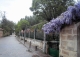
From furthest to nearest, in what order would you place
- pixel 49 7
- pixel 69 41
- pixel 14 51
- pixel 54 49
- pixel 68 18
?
pixel 49 7
pixel 14 51
pixel 54 49
pixel 69 41
pixel 68 18

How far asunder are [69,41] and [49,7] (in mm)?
22666

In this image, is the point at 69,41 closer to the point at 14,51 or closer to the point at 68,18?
the point at 68,18

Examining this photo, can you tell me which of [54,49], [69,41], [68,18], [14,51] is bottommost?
[14,51]

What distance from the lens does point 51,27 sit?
13.7 feet

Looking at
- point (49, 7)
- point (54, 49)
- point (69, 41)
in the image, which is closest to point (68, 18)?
point (69, 41)

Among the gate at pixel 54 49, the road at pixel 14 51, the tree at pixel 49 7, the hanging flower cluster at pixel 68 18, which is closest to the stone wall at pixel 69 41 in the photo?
the hanging flower cluster at pixel 68 18

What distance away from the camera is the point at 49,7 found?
85.0 feet

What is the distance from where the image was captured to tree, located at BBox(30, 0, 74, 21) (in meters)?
24.9

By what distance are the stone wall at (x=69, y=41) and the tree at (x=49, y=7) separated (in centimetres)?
2119

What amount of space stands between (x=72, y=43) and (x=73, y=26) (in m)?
0.49

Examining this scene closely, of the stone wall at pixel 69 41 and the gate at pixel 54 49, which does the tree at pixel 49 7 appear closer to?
the gate at pixel 54 49

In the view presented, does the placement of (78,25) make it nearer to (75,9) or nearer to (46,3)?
(75,9)

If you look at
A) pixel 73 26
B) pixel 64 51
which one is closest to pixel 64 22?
pixel 73 26

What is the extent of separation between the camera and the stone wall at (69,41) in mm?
3594
